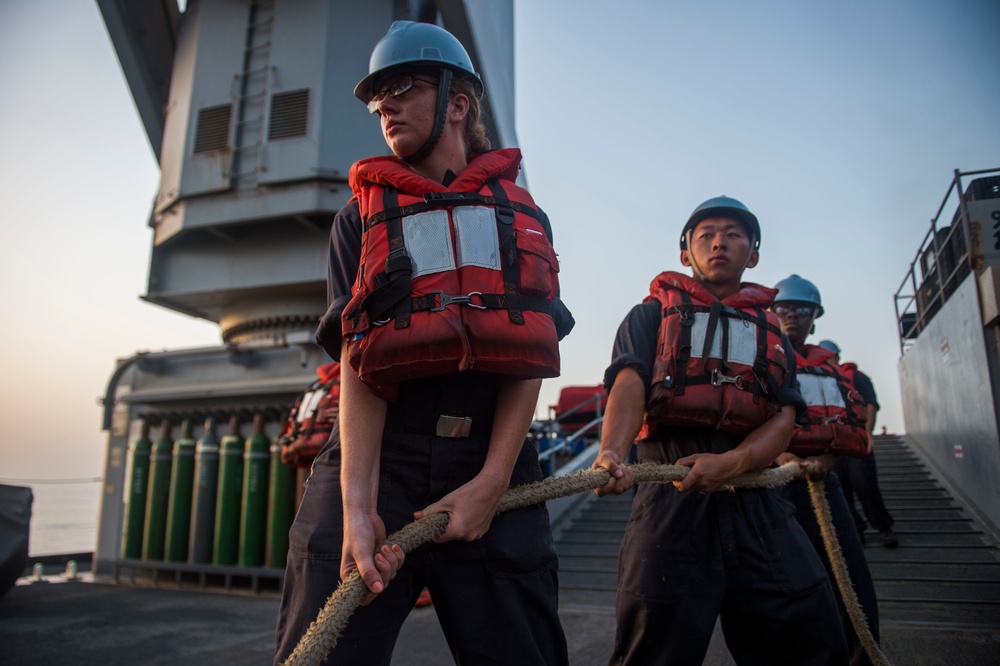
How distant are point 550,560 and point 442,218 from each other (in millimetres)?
897

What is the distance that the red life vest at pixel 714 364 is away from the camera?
102 inches

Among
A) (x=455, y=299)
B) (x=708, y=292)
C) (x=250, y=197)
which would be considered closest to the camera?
(x=455, y=299)

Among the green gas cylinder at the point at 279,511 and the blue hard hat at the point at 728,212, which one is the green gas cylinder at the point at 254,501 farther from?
the blue hard hat at the point at 728,212

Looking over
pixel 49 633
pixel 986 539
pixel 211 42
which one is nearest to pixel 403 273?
pixel 49 633

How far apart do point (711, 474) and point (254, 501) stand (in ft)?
22.9

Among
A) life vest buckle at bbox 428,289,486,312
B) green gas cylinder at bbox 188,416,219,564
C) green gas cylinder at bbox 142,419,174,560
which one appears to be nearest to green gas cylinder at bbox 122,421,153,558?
green gas cylinder at bbox 142,419,174,560

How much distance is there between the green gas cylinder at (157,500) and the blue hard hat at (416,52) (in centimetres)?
848

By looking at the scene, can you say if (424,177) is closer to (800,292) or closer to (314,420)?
(314,420)

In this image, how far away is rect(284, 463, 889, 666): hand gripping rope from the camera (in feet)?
4.33

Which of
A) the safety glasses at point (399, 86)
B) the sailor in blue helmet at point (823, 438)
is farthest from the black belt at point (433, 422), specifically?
the sailor in blue helmet at point (823, 438)

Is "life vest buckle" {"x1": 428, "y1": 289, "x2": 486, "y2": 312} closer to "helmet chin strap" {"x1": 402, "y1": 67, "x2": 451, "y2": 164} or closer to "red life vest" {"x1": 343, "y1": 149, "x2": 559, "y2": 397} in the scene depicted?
"red life vest" {"x1": 343, "y1": 149, "x2": 559, "y2": 397}

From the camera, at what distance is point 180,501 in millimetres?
8617

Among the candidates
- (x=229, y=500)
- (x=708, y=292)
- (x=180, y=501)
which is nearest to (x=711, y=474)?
(x=708, y=292)

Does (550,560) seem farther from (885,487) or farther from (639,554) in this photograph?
(885,487)
